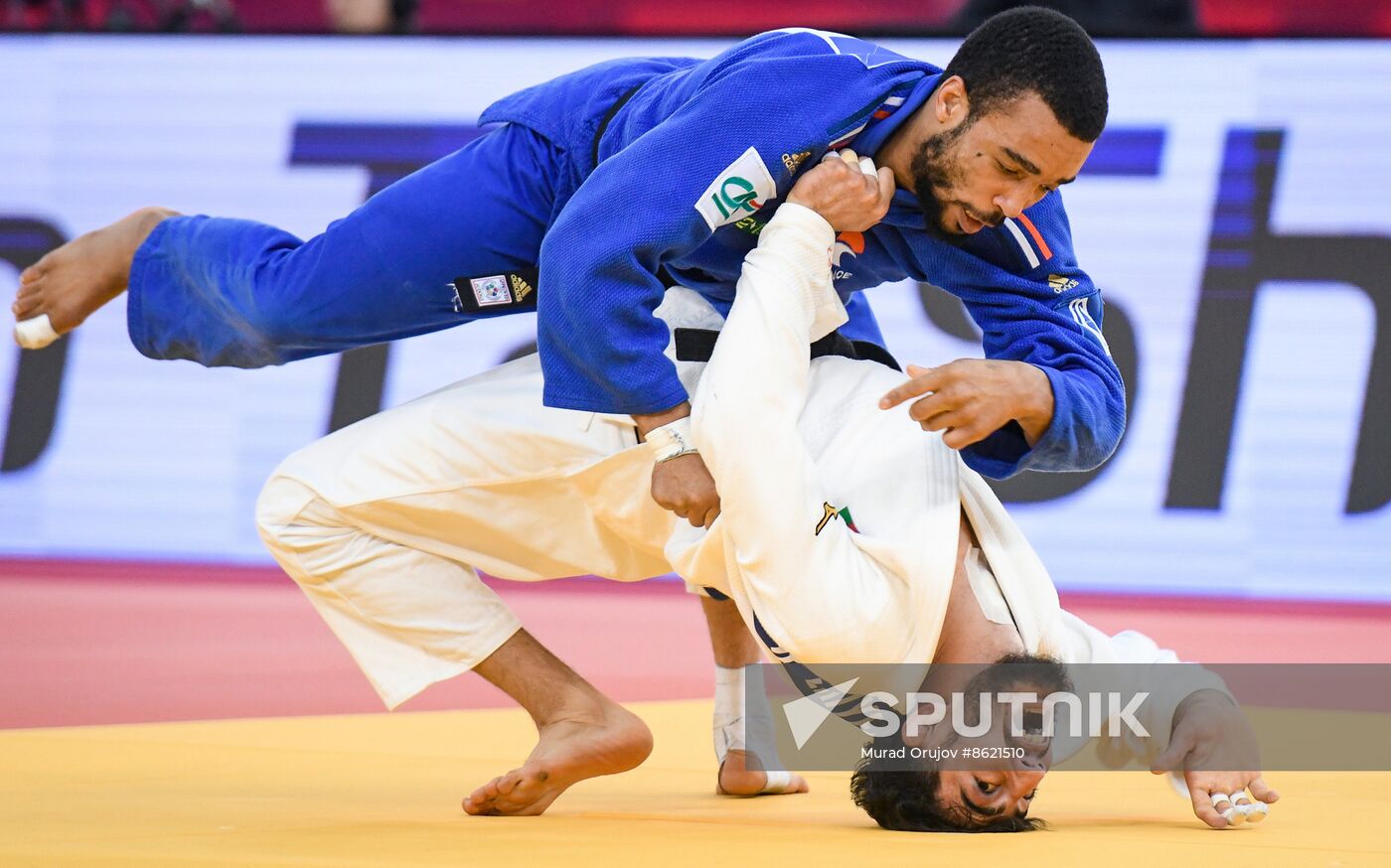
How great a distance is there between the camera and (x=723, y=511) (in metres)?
2.35

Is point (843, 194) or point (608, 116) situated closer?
point (843, 194)

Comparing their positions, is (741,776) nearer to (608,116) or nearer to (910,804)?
(910,804)

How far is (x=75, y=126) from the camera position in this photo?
6.04m

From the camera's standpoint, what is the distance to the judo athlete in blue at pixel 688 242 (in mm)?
2434

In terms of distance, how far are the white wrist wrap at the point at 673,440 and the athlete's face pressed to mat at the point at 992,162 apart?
0.55 metres

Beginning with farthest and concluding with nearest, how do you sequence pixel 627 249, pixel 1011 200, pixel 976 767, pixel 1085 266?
pixel 1085 266 < pixel 1011 200 < pixel 627 249 < pixel 976 767

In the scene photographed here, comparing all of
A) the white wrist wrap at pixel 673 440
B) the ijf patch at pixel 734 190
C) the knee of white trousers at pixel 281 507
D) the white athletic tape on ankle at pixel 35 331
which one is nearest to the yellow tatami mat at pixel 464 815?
the knee of white trousers at pixel 281 507

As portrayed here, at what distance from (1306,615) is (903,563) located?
328 centimetres

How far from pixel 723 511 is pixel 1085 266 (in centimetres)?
353

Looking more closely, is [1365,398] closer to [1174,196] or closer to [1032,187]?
[1174,196]

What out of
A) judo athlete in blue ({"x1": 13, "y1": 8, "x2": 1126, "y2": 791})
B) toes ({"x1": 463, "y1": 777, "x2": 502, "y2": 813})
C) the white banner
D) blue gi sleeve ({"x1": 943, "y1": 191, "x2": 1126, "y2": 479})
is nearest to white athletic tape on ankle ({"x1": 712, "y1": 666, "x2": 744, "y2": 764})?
judo athlete in blue ({"x1": 13, "y1": 8, "x2": 1126, "y2": 791})

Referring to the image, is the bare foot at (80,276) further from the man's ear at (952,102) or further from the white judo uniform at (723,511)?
the man's ear at (952,102)

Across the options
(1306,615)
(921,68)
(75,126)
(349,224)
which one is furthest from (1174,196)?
(75,126)

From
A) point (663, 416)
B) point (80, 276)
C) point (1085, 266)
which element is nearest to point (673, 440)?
point (663, 416)
